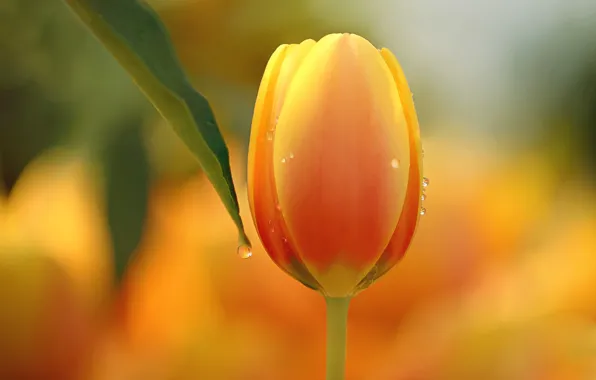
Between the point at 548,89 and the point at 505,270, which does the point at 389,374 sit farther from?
the point at 548,89

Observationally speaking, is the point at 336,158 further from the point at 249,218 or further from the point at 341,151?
the point at 249,218

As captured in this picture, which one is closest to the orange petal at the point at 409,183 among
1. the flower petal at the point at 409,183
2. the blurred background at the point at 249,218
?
the flower petal at the point at 409,183

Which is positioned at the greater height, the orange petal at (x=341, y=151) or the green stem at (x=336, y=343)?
the orange petal at (x=341, y=151)

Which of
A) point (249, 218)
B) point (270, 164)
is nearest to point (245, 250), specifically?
point (270, 164)

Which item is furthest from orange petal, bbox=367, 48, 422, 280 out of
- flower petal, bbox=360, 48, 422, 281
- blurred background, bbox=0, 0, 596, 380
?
blurred background, bbox=0, 0, 596, 380

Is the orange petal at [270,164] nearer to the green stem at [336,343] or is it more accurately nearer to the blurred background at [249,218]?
the green stem at [336,343]

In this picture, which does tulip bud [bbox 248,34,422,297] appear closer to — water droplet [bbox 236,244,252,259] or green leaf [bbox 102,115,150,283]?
water droplet [bbox 236,244,252,259]
